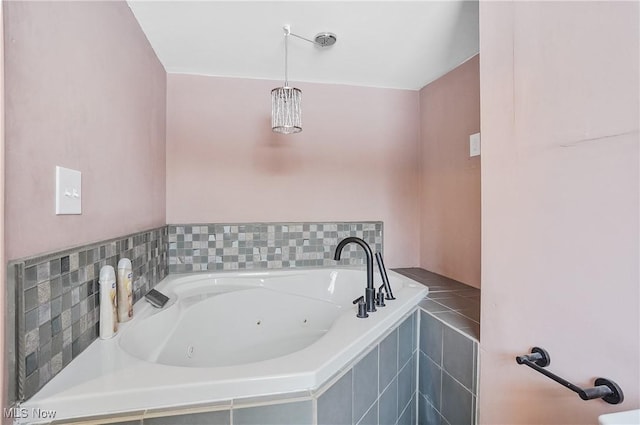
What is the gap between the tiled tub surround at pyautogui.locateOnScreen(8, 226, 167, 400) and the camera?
0.69 metres

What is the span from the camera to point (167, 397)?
74cm

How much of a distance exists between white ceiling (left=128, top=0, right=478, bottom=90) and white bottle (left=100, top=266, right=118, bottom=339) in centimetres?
121

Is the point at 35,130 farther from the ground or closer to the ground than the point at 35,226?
farther from the ground

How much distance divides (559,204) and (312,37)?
142 centimetres

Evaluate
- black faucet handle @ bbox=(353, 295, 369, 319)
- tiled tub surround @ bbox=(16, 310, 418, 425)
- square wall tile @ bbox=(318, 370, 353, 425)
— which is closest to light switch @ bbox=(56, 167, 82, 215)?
tiled tub surround @ bbox=(16, 310, 418, 425)

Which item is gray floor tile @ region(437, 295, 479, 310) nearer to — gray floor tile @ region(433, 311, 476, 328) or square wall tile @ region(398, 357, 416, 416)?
gray floor tile @ region(433, 311, 476, 328)

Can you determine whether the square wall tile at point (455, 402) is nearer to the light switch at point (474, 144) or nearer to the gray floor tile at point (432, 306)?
the gray floor tile at point (432, 306)

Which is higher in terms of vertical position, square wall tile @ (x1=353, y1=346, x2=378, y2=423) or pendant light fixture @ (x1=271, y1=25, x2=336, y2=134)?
A: pendant light fixture @ (x1=271, y1=25, x2=336, y2=134)

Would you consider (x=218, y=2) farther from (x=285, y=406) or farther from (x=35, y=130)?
(x=285, y=406)

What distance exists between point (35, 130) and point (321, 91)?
1757 mm

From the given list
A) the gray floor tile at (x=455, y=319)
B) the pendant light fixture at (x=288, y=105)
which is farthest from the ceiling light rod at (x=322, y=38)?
the gray floor tile at (x=455, y=319)

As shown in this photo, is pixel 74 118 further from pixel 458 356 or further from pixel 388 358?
pixel 458 356

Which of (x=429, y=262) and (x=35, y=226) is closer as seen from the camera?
(x=35, y=226)

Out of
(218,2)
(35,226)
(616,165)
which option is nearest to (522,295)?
(616,165)
